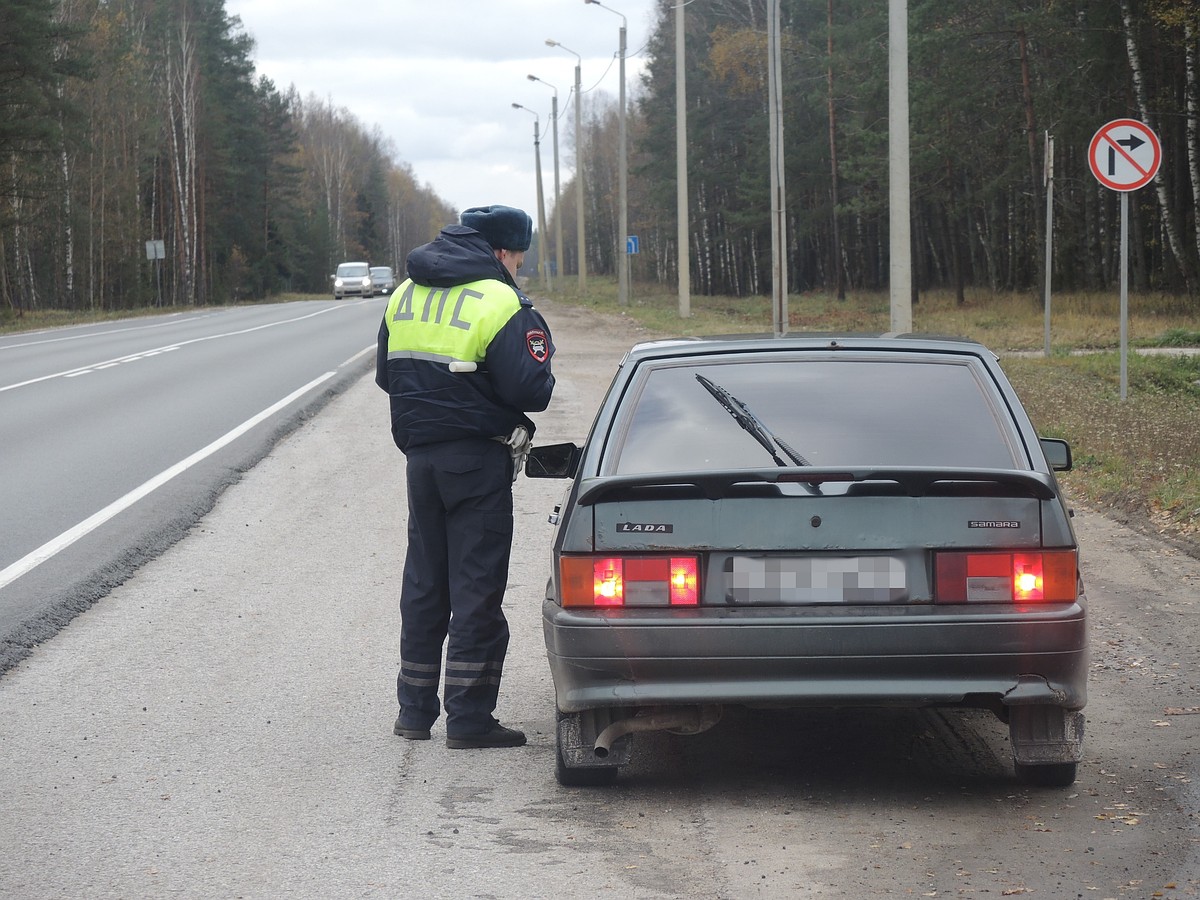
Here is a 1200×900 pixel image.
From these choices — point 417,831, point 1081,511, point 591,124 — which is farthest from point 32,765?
point 591,124

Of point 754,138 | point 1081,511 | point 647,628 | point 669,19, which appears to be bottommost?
point 1081,511

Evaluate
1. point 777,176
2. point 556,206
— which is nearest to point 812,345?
point 777,176

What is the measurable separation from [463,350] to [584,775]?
1.54m

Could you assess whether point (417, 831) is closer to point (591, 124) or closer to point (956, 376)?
point (956, 376)

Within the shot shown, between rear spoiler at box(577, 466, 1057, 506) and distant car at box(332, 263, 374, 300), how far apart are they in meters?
70.1

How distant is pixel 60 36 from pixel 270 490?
36067 millimetres

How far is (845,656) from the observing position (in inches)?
162

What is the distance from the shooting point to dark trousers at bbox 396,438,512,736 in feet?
16.7

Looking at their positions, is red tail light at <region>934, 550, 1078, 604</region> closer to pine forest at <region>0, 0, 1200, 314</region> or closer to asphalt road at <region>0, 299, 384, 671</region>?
asphalt road at <region>0, 299, 384, 671</region>

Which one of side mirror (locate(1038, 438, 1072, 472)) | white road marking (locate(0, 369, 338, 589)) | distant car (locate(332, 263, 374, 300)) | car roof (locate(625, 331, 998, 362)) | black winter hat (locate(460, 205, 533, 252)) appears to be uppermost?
distant car (locate(332, 263, 374, 300))

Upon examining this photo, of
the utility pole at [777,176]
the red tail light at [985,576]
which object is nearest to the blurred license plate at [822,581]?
the red tail light at [985,576]

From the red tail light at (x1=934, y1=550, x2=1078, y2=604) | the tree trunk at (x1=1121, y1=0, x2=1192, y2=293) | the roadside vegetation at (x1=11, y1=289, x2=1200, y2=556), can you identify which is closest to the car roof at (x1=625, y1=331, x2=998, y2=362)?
the red tail light at (x1=934, y1=550, x2=1078, y2=604)

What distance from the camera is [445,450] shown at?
509 cm

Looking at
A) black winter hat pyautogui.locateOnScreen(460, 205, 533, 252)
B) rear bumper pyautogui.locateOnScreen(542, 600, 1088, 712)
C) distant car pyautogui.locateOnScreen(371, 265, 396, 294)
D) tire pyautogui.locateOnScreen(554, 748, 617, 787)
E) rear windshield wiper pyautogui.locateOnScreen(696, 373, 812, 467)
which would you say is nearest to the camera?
rear bumper pyautogui.locateOnScreen(542, 600, 1088, 712)
